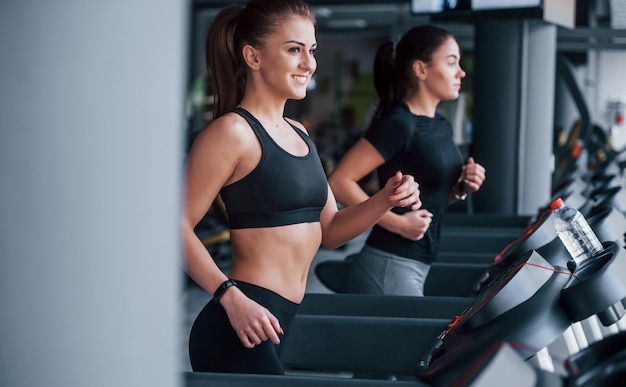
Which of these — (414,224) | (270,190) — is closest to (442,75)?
(414,224)

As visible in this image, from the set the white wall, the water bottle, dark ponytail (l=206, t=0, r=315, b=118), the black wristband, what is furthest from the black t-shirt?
the white wall

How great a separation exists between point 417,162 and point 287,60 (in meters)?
0.80

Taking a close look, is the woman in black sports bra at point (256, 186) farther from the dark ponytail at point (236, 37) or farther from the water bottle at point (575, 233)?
the water bottle at point (575, 233)

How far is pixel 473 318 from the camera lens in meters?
1.33

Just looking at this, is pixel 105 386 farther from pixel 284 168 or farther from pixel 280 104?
pixel 280 104

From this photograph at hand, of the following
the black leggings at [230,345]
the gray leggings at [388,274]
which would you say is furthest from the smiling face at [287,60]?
the gray leggings at [388,274]

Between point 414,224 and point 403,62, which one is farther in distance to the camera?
point 403,62

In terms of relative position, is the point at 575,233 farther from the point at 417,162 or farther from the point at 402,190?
the point at 417,162

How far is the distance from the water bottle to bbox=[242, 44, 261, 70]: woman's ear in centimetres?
64

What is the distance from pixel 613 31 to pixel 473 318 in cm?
494

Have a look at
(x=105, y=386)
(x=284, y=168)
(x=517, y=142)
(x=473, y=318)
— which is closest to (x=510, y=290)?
(x=473, y=318)

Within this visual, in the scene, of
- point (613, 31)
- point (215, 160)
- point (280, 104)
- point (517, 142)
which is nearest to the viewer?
point (215, 160)

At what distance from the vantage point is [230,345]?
1738 millimetres

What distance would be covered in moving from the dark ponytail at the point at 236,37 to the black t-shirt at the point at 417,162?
0.69m
